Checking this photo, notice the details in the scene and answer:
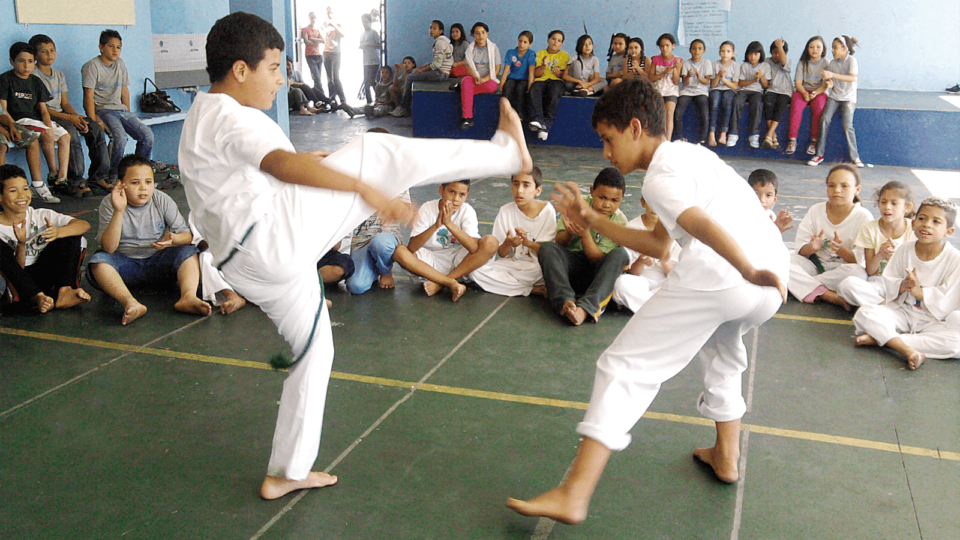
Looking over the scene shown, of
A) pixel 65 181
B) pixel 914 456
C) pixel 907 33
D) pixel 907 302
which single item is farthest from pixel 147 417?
pixel 907 33

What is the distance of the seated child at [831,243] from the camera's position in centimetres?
455

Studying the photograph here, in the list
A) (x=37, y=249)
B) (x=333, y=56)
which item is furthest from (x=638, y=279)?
(x=333, y=56)

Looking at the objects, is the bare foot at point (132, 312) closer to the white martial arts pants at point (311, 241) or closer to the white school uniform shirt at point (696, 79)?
the white martial arts pants at point (311, 241)

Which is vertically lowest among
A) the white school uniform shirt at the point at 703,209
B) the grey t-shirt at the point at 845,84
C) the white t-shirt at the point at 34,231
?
the white t-shirt at the point at 34,231

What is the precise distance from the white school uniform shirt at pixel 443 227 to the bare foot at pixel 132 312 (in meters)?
1.60

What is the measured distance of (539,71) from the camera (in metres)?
11.2

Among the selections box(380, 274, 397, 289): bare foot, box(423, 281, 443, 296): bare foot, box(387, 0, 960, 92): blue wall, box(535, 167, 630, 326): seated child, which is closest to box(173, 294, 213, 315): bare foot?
box(380, 274, 397, 289): bare foot

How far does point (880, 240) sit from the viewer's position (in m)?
4.39

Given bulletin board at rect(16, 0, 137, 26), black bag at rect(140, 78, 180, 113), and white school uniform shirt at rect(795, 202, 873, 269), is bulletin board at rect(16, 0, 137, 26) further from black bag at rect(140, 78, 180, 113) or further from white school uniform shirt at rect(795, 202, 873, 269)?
white school uniform shirt at rect(795, 202, 873, 269)

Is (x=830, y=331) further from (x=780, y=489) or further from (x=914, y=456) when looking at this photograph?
(x=780, y=489)

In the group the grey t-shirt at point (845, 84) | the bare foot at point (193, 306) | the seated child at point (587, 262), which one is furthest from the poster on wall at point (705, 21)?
the bare foot at point (193, 306)

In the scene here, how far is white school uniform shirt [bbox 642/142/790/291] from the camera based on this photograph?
215 centimetres

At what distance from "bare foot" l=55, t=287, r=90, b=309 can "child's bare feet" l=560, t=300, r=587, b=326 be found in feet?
8.67

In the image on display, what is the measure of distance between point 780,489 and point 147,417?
7.75ft
